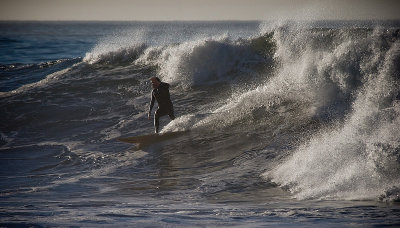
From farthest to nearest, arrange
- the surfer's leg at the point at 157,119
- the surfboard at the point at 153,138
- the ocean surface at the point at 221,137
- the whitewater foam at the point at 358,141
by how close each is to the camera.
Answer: the surfer's leg at the point at 157,119, the surfboard at the point at 153,138, the whitewater foam at the point at 358,141, the ocean surface at the point at 221,137

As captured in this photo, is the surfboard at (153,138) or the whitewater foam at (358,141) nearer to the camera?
the whitewater foam at (358,141)

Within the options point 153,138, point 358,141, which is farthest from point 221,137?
point 358,141

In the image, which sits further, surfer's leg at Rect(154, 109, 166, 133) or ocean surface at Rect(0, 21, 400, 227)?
surfer's leg at Rect(154, 109, 166, 133)

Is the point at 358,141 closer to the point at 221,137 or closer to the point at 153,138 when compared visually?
the point at 221,137

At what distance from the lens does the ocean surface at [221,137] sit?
6.66 metres

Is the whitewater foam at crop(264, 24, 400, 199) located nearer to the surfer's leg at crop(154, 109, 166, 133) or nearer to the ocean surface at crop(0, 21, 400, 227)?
the ocean surface at crop(0, 21, 400, 227)

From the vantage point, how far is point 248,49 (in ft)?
55.4

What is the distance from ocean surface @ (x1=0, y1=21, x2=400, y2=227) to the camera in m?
6.66

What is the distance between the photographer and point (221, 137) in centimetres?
1134

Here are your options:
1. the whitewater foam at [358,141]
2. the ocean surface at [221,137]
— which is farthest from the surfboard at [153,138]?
the whitewater foam at [358,141]

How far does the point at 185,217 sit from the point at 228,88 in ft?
30.7

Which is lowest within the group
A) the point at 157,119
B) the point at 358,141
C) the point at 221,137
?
the point at 358,141

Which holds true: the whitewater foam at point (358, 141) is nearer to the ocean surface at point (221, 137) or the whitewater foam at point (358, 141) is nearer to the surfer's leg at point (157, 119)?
the ocean surface at point (221, 137)

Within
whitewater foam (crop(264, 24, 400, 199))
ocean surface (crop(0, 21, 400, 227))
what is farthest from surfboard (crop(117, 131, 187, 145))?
whitewater foam (crop(264, 24, 400, 199))
